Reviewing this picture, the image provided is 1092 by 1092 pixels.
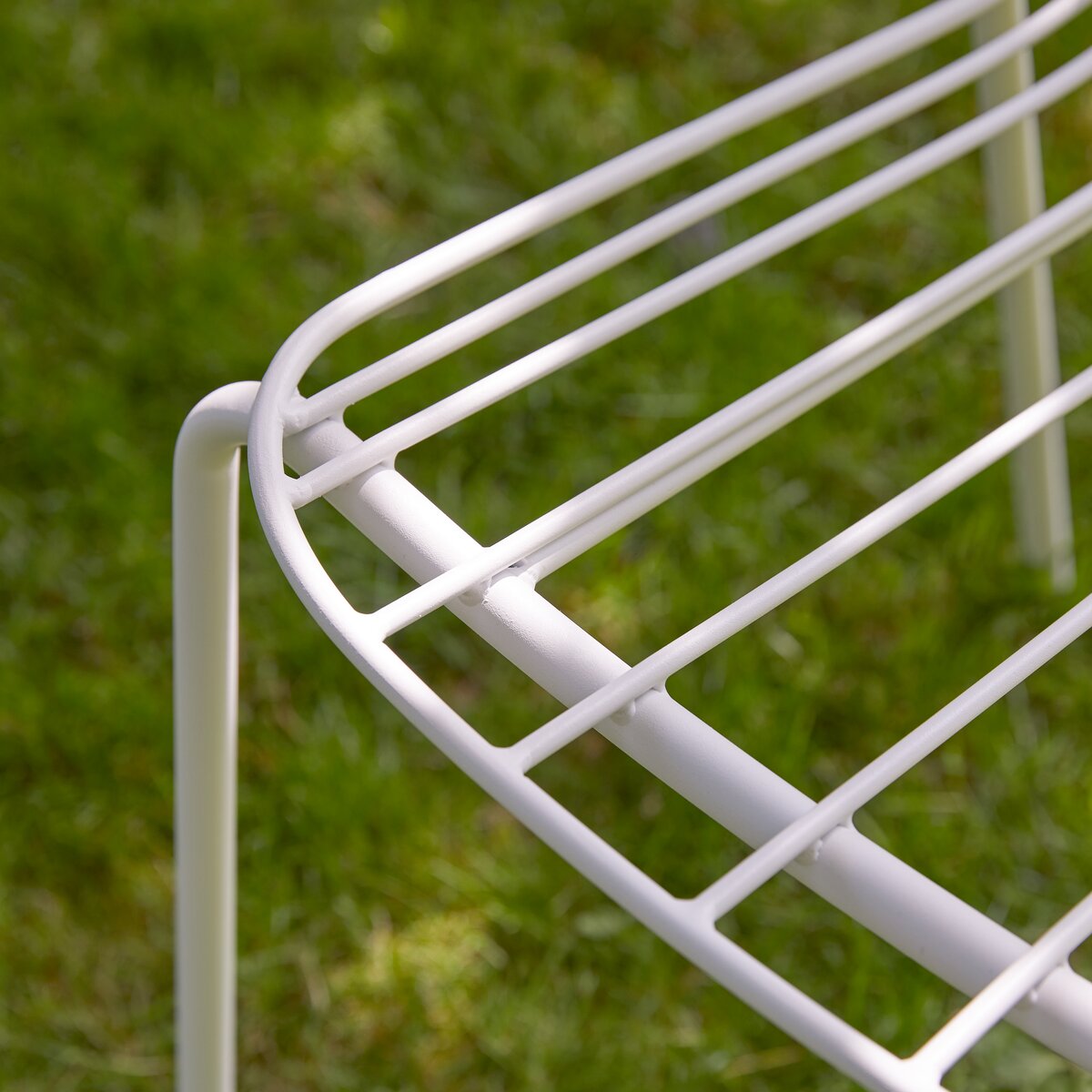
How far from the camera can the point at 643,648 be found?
138 centimetres

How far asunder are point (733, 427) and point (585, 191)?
0.15m

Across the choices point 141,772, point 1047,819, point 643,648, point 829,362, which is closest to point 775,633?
point 643,648

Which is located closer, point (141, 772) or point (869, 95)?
point (141, 772)

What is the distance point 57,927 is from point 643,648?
61 centimetres

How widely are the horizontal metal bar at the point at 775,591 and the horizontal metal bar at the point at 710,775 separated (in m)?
0.01

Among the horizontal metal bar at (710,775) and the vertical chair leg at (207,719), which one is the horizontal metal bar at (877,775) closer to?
the horizontal metal bar at (710,775)

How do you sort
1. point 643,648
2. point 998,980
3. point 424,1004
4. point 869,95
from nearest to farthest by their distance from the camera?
point 998,980 → point 424,1004 → point 643,648 → point 869,95

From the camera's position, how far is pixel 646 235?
0.67 meters

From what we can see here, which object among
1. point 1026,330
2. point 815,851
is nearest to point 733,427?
point 815,851

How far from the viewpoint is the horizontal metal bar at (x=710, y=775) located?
1.53ft

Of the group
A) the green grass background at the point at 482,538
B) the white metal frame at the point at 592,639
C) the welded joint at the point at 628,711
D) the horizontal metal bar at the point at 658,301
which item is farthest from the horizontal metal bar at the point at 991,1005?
the green grass background at the point at 482,538

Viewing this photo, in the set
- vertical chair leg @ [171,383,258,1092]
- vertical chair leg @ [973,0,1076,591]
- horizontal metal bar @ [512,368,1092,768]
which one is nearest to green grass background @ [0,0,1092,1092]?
vertical chair leg @ [973,0,1076,591]

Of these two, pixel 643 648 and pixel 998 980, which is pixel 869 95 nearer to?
pixel 643 648

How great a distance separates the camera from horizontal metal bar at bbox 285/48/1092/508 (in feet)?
1.88
